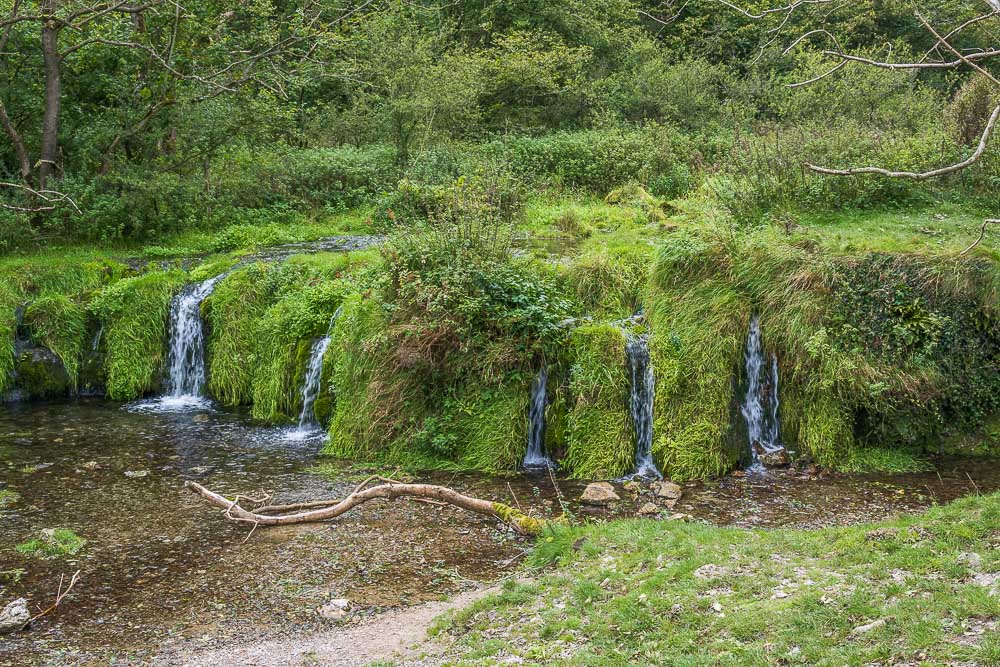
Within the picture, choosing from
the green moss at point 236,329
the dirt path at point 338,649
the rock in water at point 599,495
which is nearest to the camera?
the dirt path at point 338,649

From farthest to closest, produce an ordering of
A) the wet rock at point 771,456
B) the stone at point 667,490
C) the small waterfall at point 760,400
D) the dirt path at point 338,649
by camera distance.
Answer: the small waterfall at point 760,400 < the wet rock at point 771,456 < the stone at point 667,490 < the dirt path at point 338,649

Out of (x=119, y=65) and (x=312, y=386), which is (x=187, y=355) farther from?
(x=119, y=65)

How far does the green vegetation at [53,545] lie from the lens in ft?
23.9

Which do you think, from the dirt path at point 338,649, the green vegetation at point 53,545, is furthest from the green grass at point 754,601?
the green vegetation at point 53,545

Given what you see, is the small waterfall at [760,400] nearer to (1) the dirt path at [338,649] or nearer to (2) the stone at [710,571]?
(2) the stone at [710,571]

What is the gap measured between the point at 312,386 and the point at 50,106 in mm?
8753

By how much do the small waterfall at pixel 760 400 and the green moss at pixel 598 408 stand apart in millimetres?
1475

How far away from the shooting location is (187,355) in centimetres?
1296

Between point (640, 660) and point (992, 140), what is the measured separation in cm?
1161

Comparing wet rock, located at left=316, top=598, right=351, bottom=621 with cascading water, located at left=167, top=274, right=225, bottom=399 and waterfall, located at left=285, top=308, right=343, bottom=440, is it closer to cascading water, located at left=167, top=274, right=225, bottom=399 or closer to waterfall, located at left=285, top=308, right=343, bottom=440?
waterfall, located at left=285, top=308, right=343, bottom=440

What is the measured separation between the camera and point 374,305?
10633 millimetres

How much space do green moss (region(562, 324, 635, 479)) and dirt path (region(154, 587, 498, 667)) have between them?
11.5 feet

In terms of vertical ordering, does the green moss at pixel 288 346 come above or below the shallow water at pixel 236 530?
above

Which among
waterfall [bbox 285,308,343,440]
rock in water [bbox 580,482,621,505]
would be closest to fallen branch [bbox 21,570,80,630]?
waterfall [bbox 285,308,343,440]
